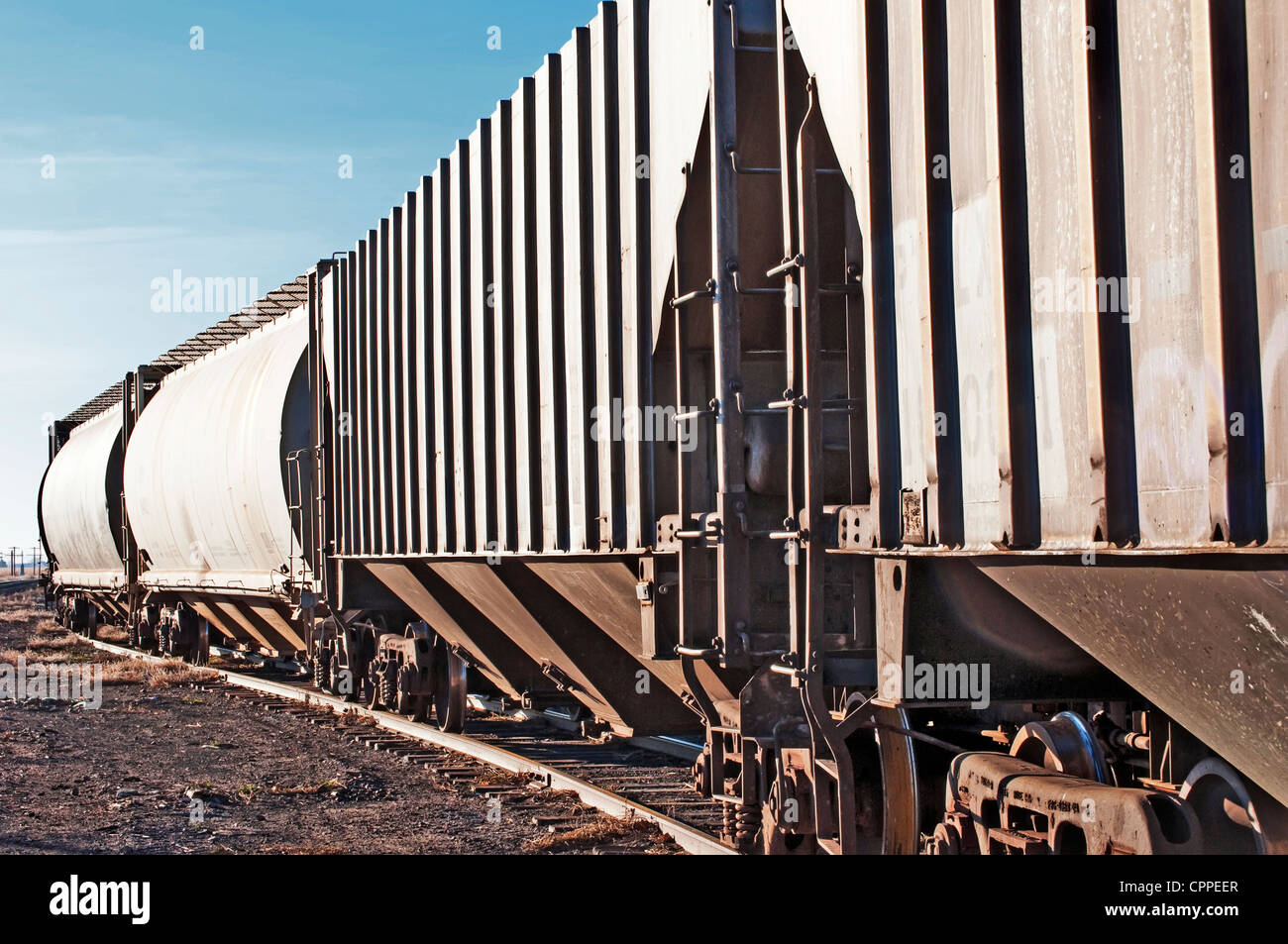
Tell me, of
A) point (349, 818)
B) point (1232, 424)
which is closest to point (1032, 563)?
point (1232, 424)

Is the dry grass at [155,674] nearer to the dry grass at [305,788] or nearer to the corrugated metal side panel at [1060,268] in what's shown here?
the dry grass at [305,788]

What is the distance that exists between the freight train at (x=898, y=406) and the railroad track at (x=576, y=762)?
564 mm

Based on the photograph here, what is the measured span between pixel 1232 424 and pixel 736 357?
301cm

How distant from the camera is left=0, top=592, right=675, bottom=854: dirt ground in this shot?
319 inches

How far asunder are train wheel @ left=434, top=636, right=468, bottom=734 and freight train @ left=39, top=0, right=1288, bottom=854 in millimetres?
2214

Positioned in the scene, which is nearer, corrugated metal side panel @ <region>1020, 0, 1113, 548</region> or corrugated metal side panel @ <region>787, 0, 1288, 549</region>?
corrugated metal side panel @ <region>787, 0, 1288, 549</region>

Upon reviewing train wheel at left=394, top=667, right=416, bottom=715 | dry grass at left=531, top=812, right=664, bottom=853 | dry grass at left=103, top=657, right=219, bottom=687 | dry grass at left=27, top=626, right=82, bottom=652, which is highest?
train wheel at left=394, top=667, right=416, bottom=715

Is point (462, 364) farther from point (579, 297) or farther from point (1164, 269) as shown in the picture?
point (1164, 269)

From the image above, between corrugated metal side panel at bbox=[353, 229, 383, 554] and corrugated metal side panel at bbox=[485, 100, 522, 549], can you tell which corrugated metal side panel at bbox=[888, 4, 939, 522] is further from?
corrugated metal side panel at bbox=[353, 229, 383, 554]

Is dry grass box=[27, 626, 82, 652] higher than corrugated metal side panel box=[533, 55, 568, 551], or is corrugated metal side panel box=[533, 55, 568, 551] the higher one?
corrugated metal side panel box=[533, 55, 568, 551]

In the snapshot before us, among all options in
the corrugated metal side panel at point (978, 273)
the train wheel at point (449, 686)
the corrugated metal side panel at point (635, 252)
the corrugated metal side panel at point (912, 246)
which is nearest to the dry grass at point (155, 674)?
the train wheel at point (449, 686)

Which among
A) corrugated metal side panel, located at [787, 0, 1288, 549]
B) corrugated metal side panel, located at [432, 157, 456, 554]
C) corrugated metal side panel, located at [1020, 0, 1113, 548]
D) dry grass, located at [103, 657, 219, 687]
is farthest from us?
dry grass, located at [103, 657, 219, 687]

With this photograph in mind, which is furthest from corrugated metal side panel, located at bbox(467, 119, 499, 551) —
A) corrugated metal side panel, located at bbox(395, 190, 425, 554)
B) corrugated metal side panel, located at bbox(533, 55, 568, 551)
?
corrugated metal side panel, located at bbox(395, 190, 425, 554)
